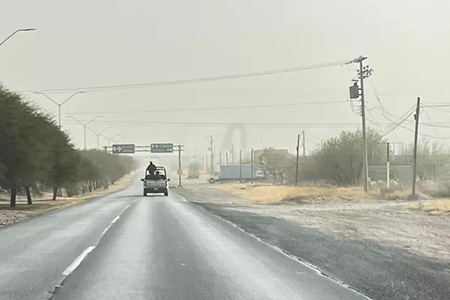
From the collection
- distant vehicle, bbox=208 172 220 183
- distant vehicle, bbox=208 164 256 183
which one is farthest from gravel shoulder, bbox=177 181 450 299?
distant vehicle, bbox=208 164 256 183

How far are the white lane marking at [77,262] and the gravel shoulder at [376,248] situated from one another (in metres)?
4.99

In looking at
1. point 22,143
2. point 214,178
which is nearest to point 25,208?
point 22,143

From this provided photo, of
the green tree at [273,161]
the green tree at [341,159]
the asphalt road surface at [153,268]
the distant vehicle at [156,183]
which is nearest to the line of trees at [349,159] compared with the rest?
the green tree at [341,159]

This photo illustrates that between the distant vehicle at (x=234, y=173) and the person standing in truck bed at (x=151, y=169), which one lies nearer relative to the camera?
the person standing in truck bed at (x=151, y=169)

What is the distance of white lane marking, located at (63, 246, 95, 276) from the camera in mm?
14242

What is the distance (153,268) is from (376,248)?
275 inches

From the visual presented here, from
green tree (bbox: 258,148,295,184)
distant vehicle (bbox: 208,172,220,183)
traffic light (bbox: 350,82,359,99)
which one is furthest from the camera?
green tree (bbox: 258,148,295,184)

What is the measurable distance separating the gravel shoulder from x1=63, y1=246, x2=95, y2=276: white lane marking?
499cm

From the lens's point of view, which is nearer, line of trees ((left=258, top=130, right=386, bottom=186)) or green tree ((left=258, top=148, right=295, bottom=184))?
line of trees ((left=258, top=130, right=386, bottom=186))

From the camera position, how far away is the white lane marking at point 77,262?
46.7 feet

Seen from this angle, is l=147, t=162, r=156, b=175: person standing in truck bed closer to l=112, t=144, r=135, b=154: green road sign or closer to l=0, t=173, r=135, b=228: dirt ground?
l=0, t=173, r=135, b=228: dirt ground

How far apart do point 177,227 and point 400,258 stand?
498 inches

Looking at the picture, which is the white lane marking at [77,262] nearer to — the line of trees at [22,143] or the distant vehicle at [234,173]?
the line of trees at [22,143]

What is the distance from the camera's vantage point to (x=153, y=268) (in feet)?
48.2
